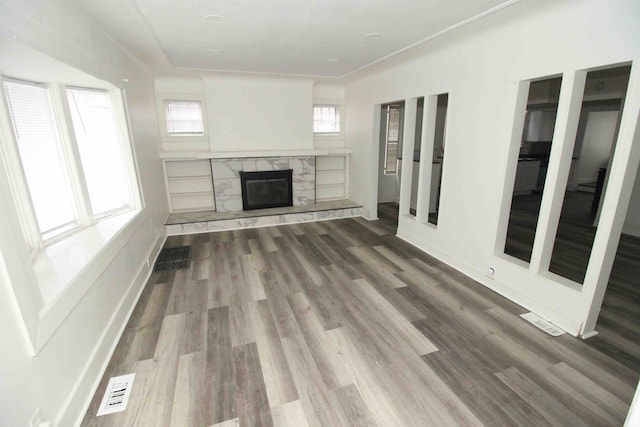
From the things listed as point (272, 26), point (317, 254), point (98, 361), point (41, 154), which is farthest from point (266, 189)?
point (98, 361)

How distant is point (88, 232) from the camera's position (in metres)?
2.56

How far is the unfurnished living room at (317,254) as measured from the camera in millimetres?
1727

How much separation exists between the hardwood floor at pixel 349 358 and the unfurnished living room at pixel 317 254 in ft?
0.05

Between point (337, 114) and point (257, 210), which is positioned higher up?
point (337, 114)

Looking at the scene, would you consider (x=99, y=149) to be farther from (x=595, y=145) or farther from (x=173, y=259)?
→ (x=595, y=145)

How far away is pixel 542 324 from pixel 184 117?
5996 millimetres

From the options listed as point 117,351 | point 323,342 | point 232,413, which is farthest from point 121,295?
point 323,342

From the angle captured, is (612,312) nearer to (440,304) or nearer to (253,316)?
(440,304)

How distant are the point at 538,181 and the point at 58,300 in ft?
30.5

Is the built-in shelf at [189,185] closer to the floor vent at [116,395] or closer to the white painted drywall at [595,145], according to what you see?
the floor vent at [116,395]

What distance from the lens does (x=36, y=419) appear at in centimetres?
137

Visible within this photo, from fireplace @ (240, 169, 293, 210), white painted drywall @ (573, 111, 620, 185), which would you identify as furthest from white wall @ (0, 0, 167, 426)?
white painted drywall @ (573, 111, 620, 185)

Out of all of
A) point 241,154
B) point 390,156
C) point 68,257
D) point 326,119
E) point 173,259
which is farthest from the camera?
point 390,156

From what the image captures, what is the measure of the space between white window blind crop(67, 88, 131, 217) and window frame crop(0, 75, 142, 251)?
0.14 feet
